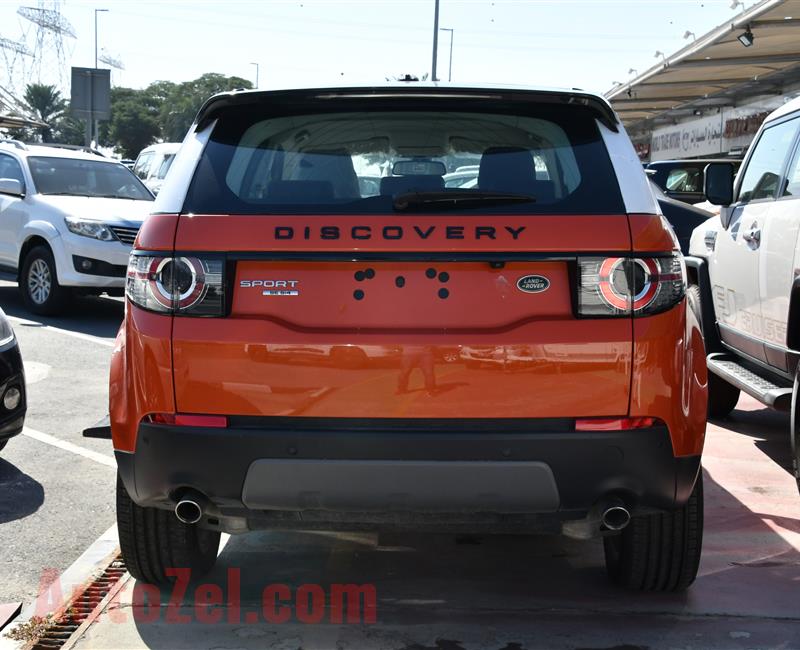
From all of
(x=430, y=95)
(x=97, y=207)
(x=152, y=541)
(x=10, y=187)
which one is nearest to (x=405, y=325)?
(x=430, y=95)

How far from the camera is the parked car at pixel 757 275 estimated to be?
17.4 ft

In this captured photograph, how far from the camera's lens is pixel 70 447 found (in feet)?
20.7

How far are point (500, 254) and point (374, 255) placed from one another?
0.37m

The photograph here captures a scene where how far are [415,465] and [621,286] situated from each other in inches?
31.7

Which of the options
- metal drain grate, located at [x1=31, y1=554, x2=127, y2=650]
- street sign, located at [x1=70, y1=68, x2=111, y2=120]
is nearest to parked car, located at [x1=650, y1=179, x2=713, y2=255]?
metal drain grate, located at [x1=31, y1=554, x2=127, y2=650]

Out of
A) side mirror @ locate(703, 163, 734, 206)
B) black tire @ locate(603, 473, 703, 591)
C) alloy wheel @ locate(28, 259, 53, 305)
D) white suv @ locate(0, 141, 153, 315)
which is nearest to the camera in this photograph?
black tire @ locate(603, 473, 703, 591)

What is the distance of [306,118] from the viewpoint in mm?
3494

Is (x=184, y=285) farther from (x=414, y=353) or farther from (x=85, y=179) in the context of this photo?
(x=85, y=179)

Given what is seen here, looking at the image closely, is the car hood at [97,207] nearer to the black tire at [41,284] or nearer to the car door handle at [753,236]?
the black tire at [41,284]

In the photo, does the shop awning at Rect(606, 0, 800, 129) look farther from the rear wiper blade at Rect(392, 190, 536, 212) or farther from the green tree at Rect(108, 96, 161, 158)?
the green tree at Rect(108, 96, 161, 158)

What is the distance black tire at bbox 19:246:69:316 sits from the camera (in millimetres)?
11633

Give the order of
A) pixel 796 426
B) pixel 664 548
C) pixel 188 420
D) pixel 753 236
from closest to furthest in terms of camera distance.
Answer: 1. pixel 188 420
2. pixel 664 548
3. pixel 796 426
4. pixel 753 236

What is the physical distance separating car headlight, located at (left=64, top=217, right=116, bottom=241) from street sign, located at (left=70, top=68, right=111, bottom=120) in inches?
484

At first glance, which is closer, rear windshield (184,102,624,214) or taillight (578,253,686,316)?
taillight (578,253,686,316)
